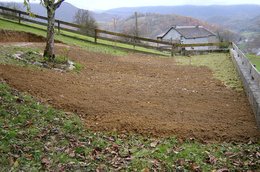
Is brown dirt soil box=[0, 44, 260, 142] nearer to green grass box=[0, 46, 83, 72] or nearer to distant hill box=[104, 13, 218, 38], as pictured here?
green grass box=[0, 46, 83, 72]

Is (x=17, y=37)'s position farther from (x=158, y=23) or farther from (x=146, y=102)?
(x=158, y=23)

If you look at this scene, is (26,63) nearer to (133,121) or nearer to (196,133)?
(133,121)

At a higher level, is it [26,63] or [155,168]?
[26,63]

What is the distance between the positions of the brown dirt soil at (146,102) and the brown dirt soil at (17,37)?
9292mm

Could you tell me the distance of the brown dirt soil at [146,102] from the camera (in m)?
7.23

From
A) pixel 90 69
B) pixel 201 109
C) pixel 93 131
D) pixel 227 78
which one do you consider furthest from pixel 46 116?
pixel 227 78

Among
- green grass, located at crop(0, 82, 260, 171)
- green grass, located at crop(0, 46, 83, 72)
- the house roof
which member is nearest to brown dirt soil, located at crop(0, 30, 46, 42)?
green grass, located at crop(0, 46, 83, 72)

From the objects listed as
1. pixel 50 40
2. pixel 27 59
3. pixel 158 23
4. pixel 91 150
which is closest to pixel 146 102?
pixel 91 150

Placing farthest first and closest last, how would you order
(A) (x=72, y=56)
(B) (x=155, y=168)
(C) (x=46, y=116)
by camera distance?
(A) (x=72, y=56)
(C) (x=46, y=116)
(B) (x=155, y=168)

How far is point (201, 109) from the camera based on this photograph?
28.7ft

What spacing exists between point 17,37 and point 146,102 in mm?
14480

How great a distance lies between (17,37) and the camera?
2097 centimetres

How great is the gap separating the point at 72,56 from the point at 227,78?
7498mm

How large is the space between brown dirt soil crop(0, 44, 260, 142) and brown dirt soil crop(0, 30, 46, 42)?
9292 millimetres
